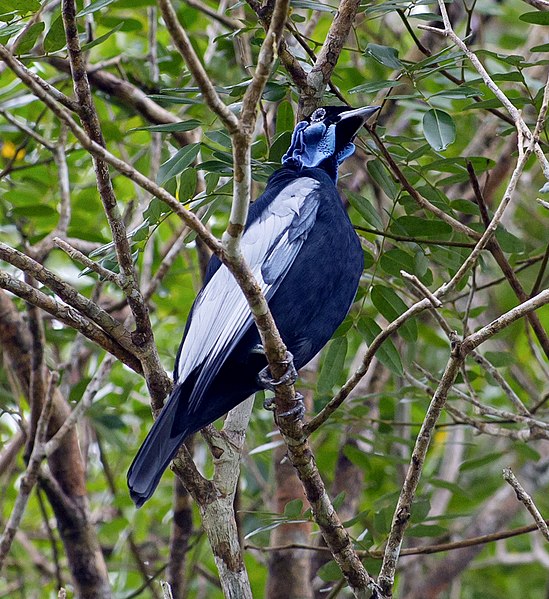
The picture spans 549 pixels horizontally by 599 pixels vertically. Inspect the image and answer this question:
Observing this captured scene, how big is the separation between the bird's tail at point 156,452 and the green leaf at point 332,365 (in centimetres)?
67

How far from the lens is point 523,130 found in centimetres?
233

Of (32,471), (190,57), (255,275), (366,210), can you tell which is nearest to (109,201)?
(255,275)

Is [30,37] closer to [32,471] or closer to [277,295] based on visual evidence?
[277,295]

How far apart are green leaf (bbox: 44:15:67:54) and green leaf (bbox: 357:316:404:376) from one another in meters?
1.29

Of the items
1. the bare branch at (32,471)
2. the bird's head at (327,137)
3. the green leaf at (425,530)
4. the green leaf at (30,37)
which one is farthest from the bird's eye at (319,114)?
the green leaf at (425,530)

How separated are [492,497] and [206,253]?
249 cm

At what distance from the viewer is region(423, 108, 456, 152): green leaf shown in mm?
2611

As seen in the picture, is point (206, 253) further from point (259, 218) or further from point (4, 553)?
point (4, 553)

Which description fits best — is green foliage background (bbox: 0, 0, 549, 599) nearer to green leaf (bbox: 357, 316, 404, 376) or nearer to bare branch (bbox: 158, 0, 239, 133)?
green leaf (bbox: 357, 316, 404, 376)

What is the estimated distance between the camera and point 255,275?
2.85 meters

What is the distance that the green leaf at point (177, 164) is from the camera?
2.59m

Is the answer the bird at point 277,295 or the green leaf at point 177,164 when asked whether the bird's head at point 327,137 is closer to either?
the bird at point 277,295

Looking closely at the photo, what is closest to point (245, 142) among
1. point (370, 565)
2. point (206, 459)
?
point (370, 565)

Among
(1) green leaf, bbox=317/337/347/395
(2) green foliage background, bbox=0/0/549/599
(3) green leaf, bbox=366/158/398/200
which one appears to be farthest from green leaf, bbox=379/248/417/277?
(1) green leaf, bbox=317/337/347/395
